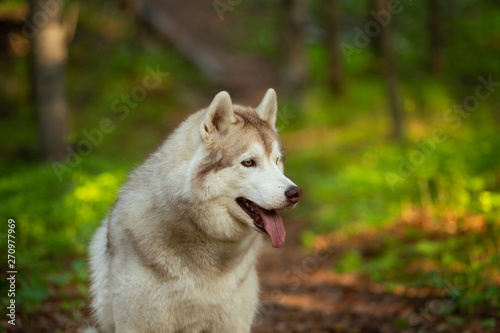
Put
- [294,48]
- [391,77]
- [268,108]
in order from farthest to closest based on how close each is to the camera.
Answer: [294,48] → [391,77] → [268,108]

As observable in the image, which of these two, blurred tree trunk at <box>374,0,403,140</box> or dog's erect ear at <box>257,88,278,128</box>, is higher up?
dog's erect ear at <box>257,88,278,128</box>

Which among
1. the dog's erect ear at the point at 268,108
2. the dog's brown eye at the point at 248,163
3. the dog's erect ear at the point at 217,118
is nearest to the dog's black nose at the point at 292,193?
the dog's brown eye at the point at 248,163

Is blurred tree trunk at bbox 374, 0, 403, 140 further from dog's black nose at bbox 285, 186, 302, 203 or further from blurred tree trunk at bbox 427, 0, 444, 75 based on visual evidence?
dog's black nose at bbox 285, 186, 302, 203

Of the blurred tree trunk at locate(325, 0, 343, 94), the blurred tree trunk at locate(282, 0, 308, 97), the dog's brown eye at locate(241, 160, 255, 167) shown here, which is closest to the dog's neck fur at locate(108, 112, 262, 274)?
the dog's brown eye at locate(241, 160, 255, 167)

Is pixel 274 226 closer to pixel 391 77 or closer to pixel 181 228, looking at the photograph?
pixel 181 228

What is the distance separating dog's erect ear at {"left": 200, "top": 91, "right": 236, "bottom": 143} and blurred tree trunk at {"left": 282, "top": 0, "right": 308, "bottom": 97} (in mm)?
12391

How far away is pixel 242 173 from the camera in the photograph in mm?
3461

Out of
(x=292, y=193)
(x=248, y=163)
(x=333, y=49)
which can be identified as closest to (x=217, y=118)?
(x=248, y=163)

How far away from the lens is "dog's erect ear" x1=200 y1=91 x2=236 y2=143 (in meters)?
3.46

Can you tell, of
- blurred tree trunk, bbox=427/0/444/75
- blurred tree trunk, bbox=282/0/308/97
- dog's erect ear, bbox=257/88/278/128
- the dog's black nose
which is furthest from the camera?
blurred tree trunk, bbox=427/0/444/75

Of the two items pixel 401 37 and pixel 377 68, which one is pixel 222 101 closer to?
pixel 377 68

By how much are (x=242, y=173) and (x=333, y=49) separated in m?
14.2

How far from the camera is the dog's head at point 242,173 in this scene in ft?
11.1

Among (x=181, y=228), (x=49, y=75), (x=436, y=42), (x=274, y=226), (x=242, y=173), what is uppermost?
(x=242, y=173)
